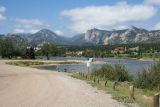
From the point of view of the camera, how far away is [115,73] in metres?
39.0

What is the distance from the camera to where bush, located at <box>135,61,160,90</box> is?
2761cm

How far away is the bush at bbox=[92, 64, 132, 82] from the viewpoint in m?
37.8

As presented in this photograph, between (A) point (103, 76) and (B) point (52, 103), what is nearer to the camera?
(B) point (52, 103)

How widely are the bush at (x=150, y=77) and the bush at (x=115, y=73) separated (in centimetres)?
804

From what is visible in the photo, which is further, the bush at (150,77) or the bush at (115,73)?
the bush at (115,73)

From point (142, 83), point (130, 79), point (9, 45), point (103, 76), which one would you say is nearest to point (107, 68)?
point (103, 76)

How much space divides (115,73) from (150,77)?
11.0 meters

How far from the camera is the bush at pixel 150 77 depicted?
90.6 feet

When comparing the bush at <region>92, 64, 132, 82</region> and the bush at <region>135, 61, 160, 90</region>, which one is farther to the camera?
the bush at <region>92, 64, 132, 82</region>

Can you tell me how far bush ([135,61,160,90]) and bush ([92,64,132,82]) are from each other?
26.4ft

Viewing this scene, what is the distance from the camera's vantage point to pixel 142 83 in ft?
96.2

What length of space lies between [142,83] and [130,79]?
26.3 ft

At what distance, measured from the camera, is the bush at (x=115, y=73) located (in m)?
37.8

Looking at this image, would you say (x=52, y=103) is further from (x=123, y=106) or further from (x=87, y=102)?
(x=123, y=106)
